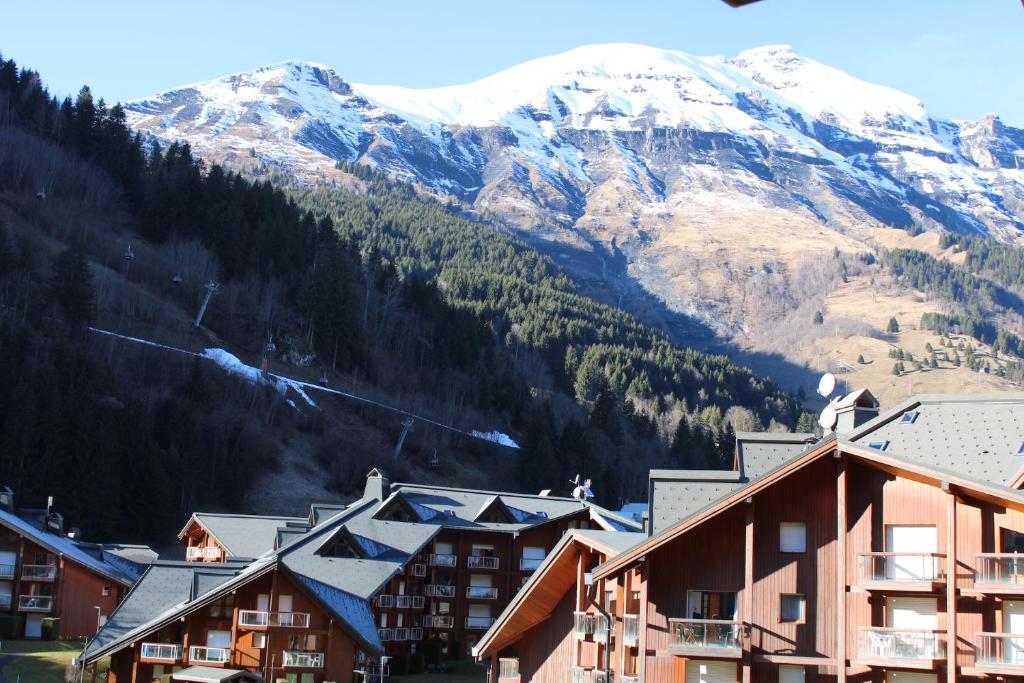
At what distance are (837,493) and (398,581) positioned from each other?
158ft

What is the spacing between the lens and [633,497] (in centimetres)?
16300

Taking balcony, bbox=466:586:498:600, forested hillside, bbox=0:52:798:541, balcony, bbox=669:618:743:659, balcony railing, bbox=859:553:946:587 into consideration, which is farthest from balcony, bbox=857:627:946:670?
forested hillside, bbox=0:52:798:541

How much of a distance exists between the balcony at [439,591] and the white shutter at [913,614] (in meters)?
51.7

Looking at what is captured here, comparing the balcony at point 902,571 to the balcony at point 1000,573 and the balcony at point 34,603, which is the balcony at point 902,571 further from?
the balcony at point 34,603

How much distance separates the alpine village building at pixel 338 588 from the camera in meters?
67.2

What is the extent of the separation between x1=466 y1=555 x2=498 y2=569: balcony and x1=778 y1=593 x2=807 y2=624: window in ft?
168

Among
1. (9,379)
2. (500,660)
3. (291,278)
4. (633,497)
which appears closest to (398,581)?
(500,660)

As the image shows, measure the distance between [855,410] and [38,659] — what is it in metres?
44.0

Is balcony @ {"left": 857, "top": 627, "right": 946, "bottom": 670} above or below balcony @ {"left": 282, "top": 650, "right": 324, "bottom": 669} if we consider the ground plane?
above

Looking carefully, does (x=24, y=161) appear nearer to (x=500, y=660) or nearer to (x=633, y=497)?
(x=633, y=497)

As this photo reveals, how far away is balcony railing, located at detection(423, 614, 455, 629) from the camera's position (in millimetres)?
86125

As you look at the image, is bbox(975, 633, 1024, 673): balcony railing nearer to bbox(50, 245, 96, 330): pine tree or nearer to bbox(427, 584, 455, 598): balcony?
bbox(427, 584, 455, 598): balcony

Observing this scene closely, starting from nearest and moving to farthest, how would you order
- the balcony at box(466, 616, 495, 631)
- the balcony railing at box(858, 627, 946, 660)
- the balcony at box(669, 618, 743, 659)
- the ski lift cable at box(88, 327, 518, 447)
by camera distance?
the balcony railing at box(858, 627, 946, 660)
the balcony at box(669, 618, 743, 659)
the balcony at box(466, 616, 495, 631)
the ski lift cable at box(88, 327, 518, 447)

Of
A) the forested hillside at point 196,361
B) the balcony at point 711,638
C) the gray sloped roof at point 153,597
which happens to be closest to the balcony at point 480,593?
the gray sloped roof at point 153,597
